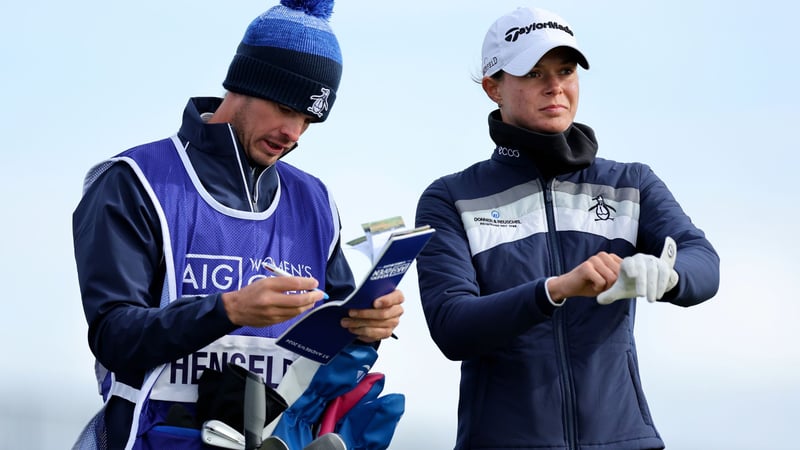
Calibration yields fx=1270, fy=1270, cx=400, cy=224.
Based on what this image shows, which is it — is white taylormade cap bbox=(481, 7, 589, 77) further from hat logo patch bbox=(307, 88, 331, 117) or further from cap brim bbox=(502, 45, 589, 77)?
hat logo patch bbox=(307, 88, 331, 117)

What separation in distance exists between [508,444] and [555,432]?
146 mm

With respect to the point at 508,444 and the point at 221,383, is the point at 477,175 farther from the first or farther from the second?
the point at 221,383

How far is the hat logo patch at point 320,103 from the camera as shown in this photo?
3883 millimetres

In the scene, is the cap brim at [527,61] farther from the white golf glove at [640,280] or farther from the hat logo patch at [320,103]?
the white golf glove at [640,280]

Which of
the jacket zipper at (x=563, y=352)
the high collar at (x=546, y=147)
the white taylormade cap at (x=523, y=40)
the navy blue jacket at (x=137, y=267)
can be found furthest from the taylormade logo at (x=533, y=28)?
the navy blue jacket at (x=137, y=267)

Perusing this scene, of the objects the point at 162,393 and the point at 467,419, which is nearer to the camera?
the point at 162,393

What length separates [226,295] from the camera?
10.8 feet

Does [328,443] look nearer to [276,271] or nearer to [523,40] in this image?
[276,271]

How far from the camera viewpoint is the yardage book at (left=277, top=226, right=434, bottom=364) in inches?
127

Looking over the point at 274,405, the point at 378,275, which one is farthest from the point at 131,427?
the point at 378,275

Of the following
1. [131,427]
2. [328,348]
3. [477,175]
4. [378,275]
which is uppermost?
[477,175]

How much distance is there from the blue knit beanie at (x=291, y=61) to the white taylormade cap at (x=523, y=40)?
1.97ft

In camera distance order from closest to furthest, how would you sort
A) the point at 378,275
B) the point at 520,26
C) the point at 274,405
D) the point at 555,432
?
1. the point at 378,275
2. the point at 274,405
3. the point at 555,432
4. the point at 520,26

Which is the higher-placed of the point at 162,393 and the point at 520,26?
the point at 520,26
